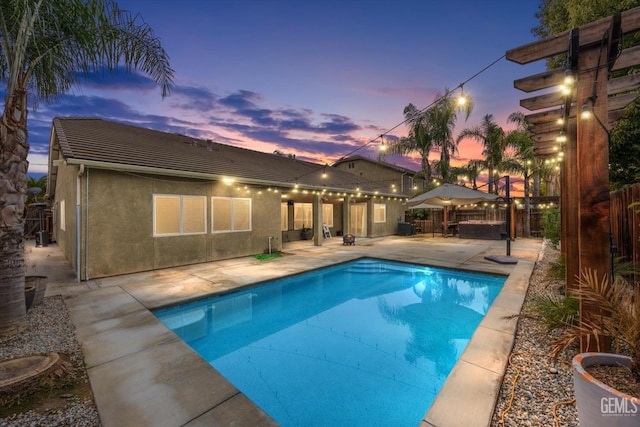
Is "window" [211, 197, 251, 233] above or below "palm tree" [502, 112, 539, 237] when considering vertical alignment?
below

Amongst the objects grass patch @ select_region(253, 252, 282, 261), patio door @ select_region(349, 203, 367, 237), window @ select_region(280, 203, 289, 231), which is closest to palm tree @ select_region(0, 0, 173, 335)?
grass patch @ select_region(253, 252, 282, 261)

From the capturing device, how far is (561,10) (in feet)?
28.3

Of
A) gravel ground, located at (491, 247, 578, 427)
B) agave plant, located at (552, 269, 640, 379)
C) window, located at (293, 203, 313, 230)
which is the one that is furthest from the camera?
window, located at (293, 203, 313, 230)

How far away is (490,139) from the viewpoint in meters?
18.6

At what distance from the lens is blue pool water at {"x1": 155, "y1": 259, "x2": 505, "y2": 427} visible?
2893 mm

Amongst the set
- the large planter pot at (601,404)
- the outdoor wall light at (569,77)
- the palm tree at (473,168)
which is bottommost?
the large planter pot at (601,404)

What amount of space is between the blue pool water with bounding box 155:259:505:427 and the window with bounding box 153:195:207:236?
11.2ft

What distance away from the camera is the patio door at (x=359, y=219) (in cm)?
1661

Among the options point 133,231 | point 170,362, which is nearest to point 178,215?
point 133,231

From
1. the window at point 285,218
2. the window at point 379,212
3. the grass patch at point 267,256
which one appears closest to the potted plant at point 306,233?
the window at point 285,218

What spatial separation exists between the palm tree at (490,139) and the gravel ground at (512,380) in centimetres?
1825

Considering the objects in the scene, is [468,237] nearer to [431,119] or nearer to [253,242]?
[431,119]

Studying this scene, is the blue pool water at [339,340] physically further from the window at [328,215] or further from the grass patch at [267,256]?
the window at [328,215]

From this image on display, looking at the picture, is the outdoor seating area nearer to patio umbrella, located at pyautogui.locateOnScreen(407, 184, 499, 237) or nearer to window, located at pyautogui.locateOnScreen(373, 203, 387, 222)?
patio umbrella, located at pyautogui.locateOnScreen(407, 184, 499, 237)
